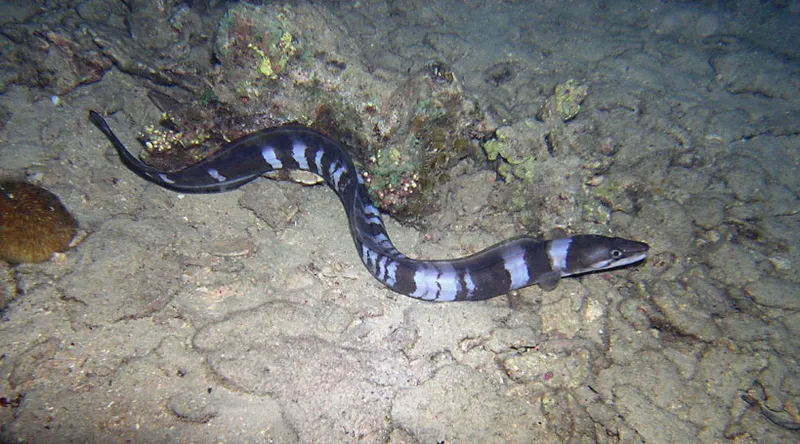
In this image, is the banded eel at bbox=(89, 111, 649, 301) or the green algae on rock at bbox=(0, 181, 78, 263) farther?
the banded eel at bbox=(89, 111, 649, 301)

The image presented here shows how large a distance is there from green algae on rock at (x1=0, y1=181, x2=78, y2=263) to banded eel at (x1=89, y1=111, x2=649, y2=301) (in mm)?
929

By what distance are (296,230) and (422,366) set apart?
7.90ft

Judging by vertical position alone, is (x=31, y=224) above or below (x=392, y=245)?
above

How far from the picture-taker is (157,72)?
456 cm

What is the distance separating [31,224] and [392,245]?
3.78 metres

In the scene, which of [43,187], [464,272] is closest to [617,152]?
[464,272]

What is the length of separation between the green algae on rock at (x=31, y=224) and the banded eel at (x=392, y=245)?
929 millimetres

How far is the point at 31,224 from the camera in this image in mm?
3189

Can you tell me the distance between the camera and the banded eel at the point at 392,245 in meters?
3.97

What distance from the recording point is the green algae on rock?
10.2 ft

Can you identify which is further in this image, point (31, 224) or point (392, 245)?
point (392, 245)

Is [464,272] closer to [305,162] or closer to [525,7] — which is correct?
[305,162]

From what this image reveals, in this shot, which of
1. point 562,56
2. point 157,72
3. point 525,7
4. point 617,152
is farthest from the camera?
point 525,7

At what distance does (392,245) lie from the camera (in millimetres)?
4266
